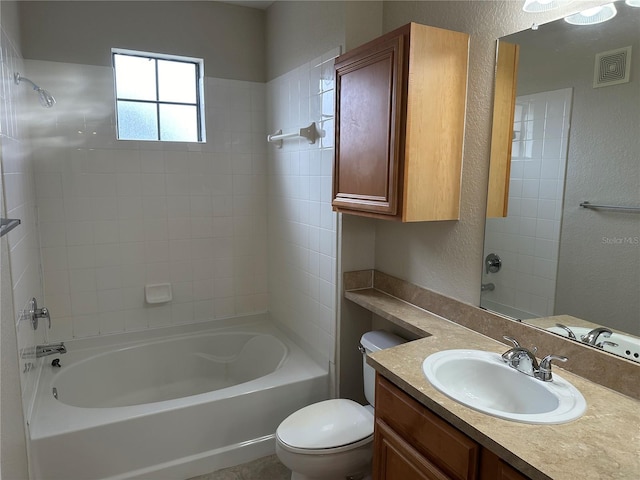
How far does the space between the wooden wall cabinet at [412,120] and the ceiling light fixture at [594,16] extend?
430mm

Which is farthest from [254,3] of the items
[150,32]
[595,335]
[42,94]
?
[595,335]

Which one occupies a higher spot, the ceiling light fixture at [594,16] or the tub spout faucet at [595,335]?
the ceiling light fixture at [594,16]

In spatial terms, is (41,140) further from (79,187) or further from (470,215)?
(470,215)

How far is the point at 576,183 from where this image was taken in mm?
1377

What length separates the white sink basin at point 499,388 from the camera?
3.90 feet

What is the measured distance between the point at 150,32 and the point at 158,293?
1716mm

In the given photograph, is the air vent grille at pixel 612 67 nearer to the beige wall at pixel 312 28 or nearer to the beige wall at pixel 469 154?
the beige wall at pixel 469 154

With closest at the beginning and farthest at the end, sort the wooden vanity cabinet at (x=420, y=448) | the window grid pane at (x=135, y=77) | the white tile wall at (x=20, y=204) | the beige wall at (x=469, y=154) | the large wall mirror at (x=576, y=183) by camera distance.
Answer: the wooden vanity cabinet at (x=420, y=448), the large wall mirror at (x=576, y=183), the beige wall at (x=469, y=154), the white tile wall at (x=20, y=204), the window grid pane at (x=135, y=77)


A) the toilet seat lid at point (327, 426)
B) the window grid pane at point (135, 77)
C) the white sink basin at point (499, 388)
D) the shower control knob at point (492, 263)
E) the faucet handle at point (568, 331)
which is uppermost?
the window grid pane at point (135, 77)

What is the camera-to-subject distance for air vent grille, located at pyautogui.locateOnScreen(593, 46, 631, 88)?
123cm

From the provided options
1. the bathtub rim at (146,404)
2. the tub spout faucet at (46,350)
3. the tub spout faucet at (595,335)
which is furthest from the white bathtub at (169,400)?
the tub spout faucet at (595,335)

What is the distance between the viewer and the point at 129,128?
2850 mm

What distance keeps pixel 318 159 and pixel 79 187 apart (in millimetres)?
1513

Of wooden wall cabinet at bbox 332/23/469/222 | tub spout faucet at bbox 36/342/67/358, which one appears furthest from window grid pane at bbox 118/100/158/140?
wooden wall cabinet at bbox 332/23/469/222
